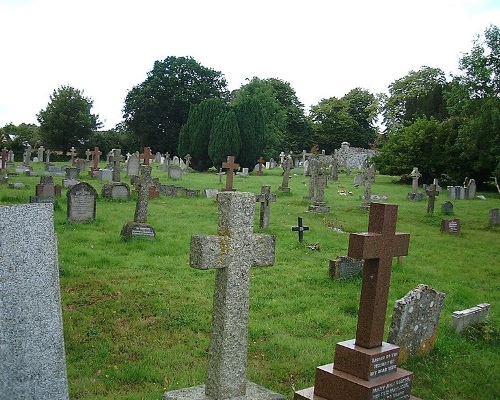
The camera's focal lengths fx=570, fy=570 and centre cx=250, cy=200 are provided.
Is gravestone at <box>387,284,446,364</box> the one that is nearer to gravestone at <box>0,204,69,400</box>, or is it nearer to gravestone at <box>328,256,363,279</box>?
gravestone at <box>328,256,363,279</box>

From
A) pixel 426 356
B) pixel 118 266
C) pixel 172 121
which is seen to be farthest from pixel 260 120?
pixel 426 356

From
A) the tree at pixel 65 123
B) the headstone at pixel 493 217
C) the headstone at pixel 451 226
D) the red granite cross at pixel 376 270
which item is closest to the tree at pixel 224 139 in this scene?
the tree at pixel 65 123

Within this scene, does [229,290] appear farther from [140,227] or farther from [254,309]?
[140,227]

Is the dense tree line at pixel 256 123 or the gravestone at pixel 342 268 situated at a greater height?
the dense tree line at pixel 256 123

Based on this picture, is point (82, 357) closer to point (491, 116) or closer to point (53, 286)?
point (53, 286)

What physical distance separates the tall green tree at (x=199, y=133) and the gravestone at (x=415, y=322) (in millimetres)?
38741

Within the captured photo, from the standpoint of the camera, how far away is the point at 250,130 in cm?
4491

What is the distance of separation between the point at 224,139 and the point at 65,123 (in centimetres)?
1822

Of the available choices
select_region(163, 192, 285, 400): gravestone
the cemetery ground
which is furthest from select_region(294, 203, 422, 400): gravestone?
select_region(163, 192, 285, 400): gravestone

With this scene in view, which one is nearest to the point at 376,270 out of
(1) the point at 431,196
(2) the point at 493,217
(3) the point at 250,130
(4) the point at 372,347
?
(4) the point at 372,347

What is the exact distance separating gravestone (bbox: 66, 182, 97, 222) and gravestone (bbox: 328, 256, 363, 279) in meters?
7.27

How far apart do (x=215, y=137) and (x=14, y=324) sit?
132ft

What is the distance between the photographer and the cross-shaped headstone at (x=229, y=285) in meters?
4.23

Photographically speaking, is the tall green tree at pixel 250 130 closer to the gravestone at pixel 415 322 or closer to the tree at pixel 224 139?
the tree at pixel 224 139
